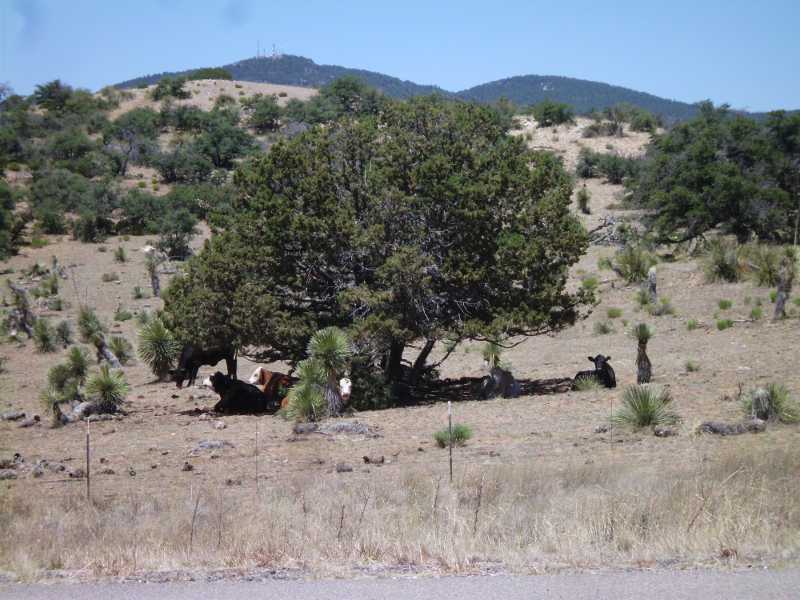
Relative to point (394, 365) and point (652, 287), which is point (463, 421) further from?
point (652, 287)

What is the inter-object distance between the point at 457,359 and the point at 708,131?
23.8 m

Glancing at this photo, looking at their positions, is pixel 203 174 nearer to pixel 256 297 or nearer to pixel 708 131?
pixel 708 131

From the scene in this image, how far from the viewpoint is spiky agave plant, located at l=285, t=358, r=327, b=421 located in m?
16.8

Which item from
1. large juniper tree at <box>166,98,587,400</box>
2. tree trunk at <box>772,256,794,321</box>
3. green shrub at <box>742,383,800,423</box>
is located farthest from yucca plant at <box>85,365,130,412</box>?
tree trunk at <box>772,256,794,321</box>

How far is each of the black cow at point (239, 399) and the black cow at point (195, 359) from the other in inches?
31.2

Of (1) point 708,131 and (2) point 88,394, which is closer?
(2) point 88,394

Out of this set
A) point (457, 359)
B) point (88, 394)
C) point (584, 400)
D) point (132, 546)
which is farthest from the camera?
point (457, 359)

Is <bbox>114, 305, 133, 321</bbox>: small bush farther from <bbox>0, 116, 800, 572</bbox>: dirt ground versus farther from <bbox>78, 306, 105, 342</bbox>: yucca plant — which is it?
<bbox>0, 116, 800, 572</bbox>: dirt ground

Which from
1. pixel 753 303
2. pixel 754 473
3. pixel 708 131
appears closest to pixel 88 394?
pixel 754 473

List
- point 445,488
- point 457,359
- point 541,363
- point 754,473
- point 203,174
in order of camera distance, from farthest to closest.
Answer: point 203,174 < point 457,359 < point 541,363 < point 445,488 < point 754,473

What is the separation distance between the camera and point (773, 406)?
14.2 metres

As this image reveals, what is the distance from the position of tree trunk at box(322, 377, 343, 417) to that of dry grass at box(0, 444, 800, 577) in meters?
6.29

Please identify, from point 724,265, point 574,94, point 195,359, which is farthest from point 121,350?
point 574,94

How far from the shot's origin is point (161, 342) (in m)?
21.8
